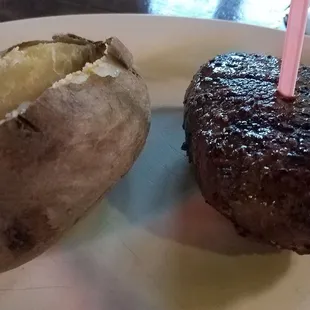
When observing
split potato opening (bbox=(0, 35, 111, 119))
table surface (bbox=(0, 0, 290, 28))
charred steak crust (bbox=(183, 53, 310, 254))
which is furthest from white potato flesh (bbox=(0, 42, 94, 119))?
table surface (bbox=(0, 0, 290, 28))

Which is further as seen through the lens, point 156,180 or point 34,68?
point 156,180

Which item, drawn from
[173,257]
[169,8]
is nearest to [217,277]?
[173,257]

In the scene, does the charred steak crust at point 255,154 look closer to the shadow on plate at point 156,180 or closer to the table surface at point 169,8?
the shadow on plate at point 156,180

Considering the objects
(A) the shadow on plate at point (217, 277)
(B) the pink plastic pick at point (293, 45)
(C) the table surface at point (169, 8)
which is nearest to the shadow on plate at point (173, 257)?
(A) the shadow on plate at point (217, 277)

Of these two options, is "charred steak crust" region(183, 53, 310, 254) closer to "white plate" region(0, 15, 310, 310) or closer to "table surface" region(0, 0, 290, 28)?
"white plate" region(0, 15, 310, 310)

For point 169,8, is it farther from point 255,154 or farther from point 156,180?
point 255,154

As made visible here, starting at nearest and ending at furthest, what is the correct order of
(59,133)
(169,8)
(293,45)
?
(59,133), (293,45), (169,8)

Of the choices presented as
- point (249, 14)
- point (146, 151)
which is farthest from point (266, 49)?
point (249, 14)
